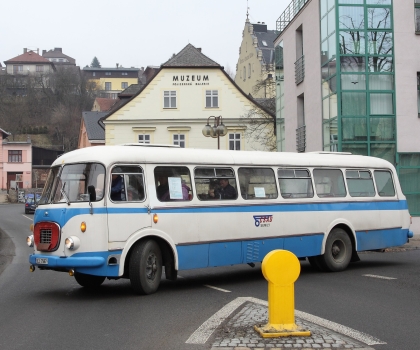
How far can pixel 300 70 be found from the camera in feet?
98.5

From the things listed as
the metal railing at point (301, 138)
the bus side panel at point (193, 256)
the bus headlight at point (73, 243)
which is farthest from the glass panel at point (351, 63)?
the bus headlight at point (73, 243)

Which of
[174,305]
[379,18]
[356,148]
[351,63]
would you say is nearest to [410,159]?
[356,148]

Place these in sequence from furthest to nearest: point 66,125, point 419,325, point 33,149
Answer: point 66,125
point 33,149
point 419,325

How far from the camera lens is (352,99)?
24.7m

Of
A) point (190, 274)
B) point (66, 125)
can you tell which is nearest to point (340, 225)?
point (190, 274)

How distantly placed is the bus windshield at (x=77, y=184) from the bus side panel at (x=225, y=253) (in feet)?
8.57

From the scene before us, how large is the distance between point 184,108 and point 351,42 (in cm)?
2969

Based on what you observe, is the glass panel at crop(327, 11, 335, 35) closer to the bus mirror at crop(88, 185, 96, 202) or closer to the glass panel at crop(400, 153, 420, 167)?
the glass panel at crop(400, 153, 420, 167)

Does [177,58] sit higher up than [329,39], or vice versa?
[177,58]

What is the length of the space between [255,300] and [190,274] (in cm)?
491

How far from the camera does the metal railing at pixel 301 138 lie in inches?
1175

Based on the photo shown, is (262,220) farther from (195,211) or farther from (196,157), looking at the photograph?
(196,157)

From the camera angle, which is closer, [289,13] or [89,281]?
[89,281]

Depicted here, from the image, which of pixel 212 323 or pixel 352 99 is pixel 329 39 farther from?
pixel 212 323
